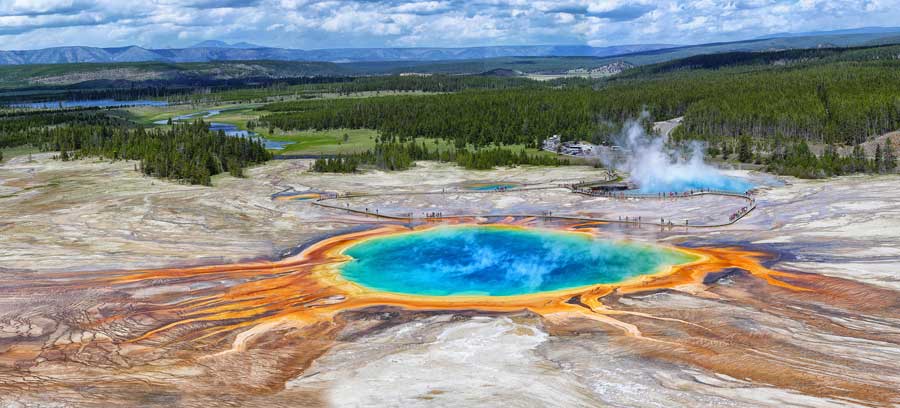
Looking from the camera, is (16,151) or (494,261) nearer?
(494,261)

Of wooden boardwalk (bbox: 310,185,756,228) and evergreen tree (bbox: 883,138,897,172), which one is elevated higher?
evergreen tree (bbox: 883,138,897,172)

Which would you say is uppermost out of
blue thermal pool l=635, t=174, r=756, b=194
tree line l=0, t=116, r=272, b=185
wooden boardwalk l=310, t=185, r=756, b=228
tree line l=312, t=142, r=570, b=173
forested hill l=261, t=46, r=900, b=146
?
forested hill l=261, t=46, r=900, b=146

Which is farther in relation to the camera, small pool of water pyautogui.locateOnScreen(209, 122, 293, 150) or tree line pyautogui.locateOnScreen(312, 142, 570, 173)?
small pool of water pyautogui.locateOnScreen(209, 122, 293, 150)

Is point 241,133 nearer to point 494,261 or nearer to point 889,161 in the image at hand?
point 494,261

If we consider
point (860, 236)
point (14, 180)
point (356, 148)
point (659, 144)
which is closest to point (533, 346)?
point (860, 236)

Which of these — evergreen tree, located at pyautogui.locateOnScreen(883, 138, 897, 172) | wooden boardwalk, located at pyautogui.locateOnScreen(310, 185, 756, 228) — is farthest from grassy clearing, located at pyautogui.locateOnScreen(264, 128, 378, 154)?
evergreen tree, located at pyautogui.locateOnScreen(883, 138, 897, 172)

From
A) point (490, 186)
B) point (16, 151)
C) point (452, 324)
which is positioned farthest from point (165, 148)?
point (452, 324)

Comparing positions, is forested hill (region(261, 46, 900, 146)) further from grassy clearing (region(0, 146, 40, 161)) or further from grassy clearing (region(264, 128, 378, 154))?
grassy clearing (region(0, 146, 40, 161))
